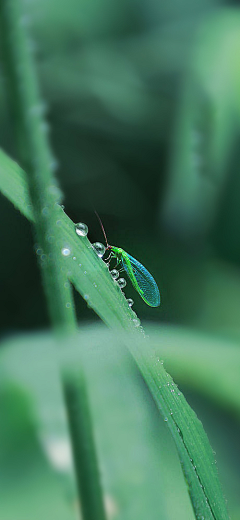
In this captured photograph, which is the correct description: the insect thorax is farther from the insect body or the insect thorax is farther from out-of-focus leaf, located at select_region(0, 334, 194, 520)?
out-of-focus leaf, located at select_region(0, 334, 194, 520)

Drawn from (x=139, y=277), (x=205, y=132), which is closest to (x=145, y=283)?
(x=139, y=277)

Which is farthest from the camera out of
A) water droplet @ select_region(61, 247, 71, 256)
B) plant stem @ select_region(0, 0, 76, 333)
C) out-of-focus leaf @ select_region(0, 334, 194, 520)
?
out-of-focus leaf @ select_region(0, 334, 194, 520)

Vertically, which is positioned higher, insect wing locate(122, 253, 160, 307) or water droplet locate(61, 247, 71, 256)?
insect wing locate(122, 253, 160, 307)

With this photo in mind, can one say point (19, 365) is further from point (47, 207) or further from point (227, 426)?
point (47, 207)

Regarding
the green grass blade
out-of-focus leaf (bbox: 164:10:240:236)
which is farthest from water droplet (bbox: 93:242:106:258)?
out-of-focus leaf (bbox: 164:10:240:236)

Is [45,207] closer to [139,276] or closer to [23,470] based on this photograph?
[139,276]

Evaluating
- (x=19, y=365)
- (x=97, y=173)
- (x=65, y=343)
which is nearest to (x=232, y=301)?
(x=97, y=173)
